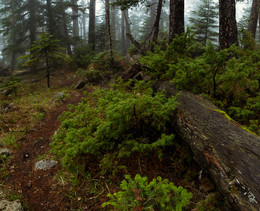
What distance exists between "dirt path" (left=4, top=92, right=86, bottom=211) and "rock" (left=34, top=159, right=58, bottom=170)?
10cm

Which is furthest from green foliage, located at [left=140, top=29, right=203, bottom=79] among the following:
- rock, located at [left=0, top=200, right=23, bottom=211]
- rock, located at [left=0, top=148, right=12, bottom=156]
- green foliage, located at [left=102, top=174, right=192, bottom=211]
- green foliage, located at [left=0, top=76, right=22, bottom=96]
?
green foliage, located at [left=0, top=76, right=22, bottom=96]

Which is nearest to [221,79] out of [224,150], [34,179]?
[224,150]

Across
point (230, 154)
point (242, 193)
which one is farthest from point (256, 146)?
point (242, 193)

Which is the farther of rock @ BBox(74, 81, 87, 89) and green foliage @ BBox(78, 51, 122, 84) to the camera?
green foliage @ BBox(78, 51, 122, 84)

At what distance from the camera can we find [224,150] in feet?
7.22

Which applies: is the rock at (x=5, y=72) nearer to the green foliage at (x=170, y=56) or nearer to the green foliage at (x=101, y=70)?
A: the green foliage at (x=101, y=70)

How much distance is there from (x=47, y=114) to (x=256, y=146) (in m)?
7.05

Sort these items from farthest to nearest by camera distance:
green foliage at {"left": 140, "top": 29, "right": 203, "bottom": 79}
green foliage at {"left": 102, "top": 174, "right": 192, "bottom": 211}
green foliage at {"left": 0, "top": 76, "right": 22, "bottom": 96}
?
1. green foliage at {"left": 0, "top": 76, "right": 22, "bottom": 96}
2. green foliage at {"left": 140, "top": 29, "right": 203, "bottom": 79}
3. green foliage at {"left": 102, "top": 174, "right": 192, "bottom": 211}

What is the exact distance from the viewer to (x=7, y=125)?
19.1 feet

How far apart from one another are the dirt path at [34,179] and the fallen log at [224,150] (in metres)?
2.38

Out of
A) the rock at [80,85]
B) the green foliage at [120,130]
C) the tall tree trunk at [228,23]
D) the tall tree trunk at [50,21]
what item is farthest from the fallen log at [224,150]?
the tall tree trunk at [50,21]

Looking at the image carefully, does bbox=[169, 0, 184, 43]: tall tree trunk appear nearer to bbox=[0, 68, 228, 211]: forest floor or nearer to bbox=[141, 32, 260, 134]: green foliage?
bbox=[141, 32, 260, 134]: green foliage

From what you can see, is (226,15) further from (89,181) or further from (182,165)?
(89,181)

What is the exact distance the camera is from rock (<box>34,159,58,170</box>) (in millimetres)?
3852
